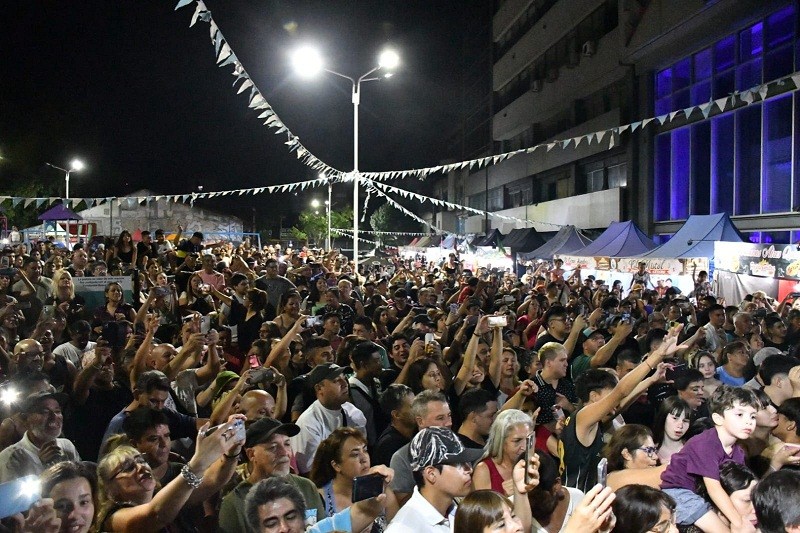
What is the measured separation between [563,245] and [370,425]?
58.1ft

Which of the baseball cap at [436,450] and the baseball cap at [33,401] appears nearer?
the baseball cap at [436,450]

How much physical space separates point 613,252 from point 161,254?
466 inches

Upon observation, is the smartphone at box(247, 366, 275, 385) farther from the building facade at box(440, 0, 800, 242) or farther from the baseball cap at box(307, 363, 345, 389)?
the building facade at box(440, 0, 800, 242)

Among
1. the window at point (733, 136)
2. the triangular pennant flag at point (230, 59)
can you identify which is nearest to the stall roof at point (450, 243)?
the window at point (733, 136)

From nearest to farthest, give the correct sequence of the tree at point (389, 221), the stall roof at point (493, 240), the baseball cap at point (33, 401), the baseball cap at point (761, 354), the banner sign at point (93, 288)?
the baseball cap at point (33, 401) < the baseball cap at point (761, 354) < the banner sign at point (93, 288) < the stall roof at point (493, 240) < the tree at point (389, 221)

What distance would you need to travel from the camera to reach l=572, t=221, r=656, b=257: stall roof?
60.9 feet

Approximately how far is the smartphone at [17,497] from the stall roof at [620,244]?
17187 mm

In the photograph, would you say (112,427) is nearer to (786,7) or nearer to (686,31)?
(786,7)

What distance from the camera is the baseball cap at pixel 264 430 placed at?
3943 mm

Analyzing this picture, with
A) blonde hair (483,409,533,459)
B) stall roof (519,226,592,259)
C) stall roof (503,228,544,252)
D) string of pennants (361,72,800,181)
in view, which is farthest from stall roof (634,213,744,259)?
blonde hair (483,409,533,459)

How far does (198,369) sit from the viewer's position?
6324 millimetres

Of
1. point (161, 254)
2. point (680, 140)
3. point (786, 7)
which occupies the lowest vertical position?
point (161, 254)

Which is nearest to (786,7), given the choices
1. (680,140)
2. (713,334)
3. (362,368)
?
(680,140)

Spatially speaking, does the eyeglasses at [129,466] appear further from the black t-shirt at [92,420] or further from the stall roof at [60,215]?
the stall roof at [60,215]
